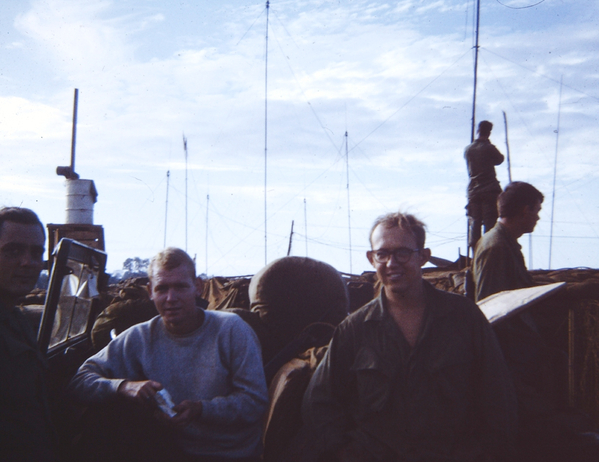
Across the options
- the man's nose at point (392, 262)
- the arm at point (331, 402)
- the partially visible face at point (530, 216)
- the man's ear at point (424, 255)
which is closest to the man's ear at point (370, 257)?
the man's nose at point (392, 262)

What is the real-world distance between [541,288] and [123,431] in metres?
2.35

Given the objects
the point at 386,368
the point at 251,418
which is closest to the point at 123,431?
the point at 251,418

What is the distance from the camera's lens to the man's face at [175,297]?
285 cm

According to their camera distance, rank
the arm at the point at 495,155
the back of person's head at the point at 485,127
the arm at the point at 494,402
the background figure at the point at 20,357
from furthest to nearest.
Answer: the back of person's head at the point at 485,127 → the arm at the point at 495,155 → the arm at the point at 494,402 → the background figure at the point at 20,357

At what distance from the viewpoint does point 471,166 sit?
776 centimetres

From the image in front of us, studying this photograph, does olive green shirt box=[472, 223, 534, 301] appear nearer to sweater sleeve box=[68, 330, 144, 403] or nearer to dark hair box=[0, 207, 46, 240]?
sweater sleeve box=[68, 330, 144, 403]

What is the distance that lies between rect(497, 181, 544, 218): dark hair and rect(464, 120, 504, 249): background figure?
12.6ft

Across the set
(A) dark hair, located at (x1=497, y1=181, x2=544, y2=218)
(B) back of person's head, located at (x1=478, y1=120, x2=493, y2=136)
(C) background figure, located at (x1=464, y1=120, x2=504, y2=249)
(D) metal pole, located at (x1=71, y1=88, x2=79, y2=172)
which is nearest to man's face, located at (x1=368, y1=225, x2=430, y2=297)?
(A) dark hair, located at (x1=497, y1=181, x2=544, y2=218)

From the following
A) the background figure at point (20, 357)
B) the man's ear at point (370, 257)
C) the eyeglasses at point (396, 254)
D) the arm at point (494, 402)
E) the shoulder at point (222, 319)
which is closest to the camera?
the background figure at point (20, 357)

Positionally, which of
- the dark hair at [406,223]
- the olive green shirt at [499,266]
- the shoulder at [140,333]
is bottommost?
the shoulder at [140,333]

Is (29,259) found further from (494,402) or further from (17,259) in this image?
(494,402)

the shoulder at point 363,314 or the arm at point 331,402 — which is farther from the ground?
the shoulder at point 363,314

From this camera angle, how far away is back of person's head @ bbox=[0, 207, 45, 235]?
2.49 m

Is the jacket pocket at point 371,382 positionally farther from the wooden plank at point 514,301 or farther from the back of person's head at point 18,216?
the back of person's head at point 18,216
